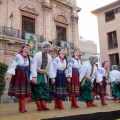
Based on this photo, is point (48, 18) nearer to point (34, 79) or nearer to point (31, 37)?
point (31, 37)

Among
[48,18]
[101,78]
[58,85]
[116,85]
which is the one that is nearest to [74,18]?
[48,18]

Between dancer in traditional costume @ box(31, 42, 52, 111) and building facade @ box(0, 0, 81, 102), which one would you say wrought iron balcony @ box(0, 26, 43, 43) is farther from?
dancer in traditional costume @ box(31, 42, 52, 111)

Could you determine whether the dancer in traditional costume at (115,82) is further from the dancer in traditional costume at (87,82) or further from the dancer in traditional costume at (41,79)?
the dancer in traditional costume at (41,79)

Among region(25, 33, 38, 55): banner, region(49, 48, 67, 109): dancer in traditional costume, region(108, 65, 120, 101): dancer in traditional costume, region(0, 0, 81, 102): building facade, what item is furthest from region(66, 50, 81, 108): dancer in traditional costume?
region(25, 33, 38, 55): banner

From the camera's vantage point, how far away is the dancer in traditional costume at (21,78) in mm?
4289

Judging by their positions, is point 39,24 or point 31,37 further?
point 39,24

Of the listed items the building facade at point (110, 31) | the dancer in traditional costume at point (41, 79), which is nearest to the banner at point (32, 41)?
the dancer in traditional costume at point (41, 79)

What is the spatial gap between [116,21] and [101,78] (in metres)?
15.5

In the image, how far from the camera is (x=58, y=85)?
4965 mm

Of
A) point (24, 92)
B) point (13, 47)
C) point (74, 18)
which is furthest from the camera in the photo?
point (74, 18)

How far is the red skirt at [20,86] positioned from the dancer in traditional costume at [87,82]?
181 centimetres

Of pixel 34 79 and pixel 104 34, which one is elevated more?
pixel 104 34

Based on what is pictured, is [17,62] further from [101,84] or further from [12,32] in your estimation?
[12,32]

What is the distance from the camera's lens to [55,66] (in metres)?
4.88
